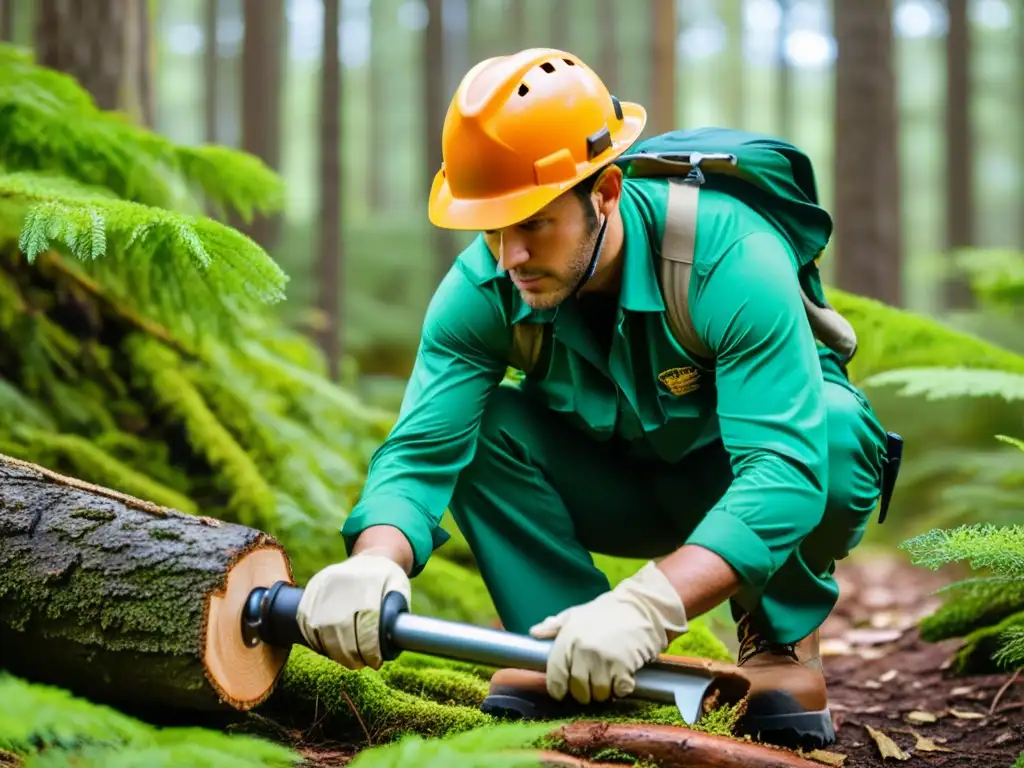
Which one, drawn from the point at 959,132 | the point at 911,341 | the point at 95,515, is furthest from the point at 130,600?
the point at 959,132

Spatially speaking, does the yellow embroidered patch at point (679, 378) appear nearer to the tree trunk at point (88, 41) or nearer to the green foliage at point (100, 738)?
the green foliage at point (100, 738)

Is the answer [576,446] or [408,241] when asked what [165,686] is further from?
[408,241]

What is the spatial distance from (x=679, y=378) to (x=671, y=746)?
955 mm

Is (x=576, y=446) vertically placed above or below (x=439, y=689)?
above

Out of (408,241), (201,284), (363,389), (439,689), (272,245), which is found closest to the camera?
(439,689)

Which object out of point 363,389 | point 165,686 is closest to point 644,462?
point 165,686

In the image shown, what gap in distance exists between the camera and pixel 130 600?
2223 millimetres

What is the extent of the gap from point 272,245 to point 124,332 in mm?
10016

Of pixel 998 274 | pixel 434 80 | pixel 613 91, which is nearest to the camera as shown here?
pixel 998 274

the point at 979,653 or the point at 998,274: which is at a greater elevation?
the point at 998,274

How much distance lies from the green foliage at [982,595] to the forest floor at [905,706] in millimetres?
113

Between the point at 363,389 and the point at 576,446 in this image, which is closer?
the point at 576,446

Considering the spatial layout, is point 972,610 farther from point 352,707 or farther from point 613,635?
point 352,707

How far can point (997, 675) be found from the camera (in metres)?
3.58
